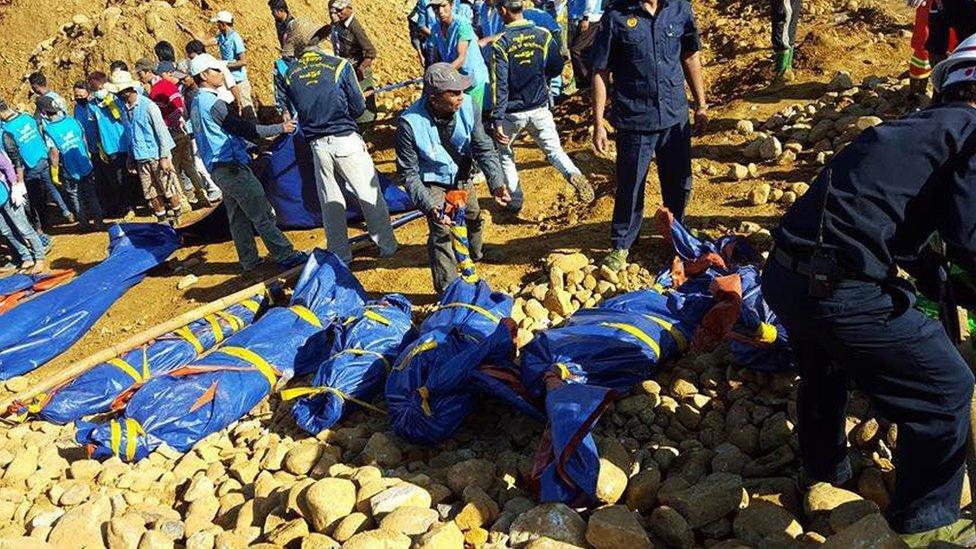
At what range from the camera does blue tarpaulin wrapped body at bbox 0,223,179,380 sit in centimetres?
579

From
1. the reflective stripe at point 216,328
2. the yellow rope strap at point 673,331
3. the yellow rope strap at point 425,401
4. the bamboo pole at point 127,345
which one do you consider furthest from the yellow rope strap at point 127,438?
the yellow rope strap at point 673,331

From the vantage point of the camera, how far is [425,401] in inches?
147

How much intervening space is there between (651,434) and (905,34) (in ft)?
21.7

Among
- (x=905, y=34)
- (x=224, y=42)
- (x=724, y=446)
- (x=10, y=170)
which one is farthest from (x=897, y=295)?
(x=224, y=42)

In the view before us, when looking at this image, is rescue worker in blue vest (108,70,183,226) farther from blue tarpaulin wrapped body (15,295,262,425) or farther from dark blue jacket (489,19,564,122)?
dark blue jacket (489,19,564,122)

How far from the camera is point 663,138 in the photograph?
4.77 meters

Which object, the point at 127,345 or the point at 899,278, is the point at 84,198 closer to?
the point at 127,345

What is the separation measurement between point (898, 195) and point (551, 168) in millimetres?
5289

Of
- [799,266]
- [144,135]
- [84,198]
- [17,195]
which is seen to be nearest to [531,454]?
[799,266]

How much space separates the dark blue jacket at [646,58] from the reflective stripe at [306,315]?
88.9 inches

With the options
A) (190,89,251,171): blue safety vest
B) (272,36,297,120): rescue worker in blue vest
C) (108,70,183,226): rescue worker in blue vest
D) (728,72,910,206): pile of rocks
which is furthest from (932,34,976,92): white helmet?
(108,70,183,226): rescue worker in blue vest

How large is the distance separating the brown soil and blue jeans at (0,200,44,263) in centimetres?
27

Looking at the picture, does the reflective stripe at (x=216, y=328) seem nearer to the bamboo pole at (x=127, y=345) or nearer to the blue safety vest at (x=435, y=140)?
the bamboo pole at (x=127, y=345)

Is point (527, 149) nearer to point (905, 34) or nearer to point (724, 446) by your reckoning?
point (905, 34)
